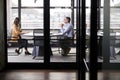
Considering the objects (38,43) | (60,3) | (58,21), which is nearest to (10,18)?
(38,43)

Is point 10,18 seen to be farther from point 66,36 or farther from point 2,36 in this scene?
point 66,36

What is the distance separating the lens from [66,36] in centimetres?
729

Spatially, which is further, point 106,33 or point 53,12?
point 53,12

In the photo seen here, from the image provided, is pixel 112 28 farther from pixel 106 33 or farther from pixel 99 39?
pixel 99 39

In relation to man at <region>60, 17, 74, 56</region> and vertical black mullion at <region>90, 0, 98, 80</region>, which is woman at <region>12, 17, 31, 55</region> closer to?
man at <region>60, 17, 74, 56</region>

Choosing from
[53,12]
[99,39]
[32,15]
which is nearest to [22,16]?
[32,15]

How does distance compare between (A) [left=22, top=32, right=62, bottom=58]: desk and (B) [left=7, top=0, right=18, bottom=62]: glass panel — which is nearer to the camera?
(B) [left=7, top=0, right=18, bottom=62]: glass panel

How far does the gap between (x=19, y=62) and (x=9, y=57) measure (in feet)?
1.05

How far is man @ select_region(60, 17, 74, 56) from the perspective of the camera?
7254mm

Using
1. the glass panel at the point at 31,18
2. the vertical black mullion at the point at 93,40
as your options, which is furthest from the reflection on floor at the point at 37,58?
the vertical black mullion at the point at 93,40

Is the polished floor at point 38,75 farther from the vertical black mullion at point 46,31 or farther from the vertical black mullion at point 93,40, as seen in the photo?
the vertical black mullion at point 93,40

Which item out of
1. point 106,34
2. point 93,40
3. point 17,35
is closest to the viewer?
point 106,34

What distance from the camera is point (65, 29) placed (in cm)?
729

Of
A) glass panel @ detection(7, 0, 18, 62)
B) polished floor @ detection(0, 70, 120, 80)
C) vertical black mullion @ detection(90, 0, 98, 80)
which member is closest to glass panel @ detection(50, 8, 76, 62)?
polished floor @ detection(0, 70, 120, 80)
